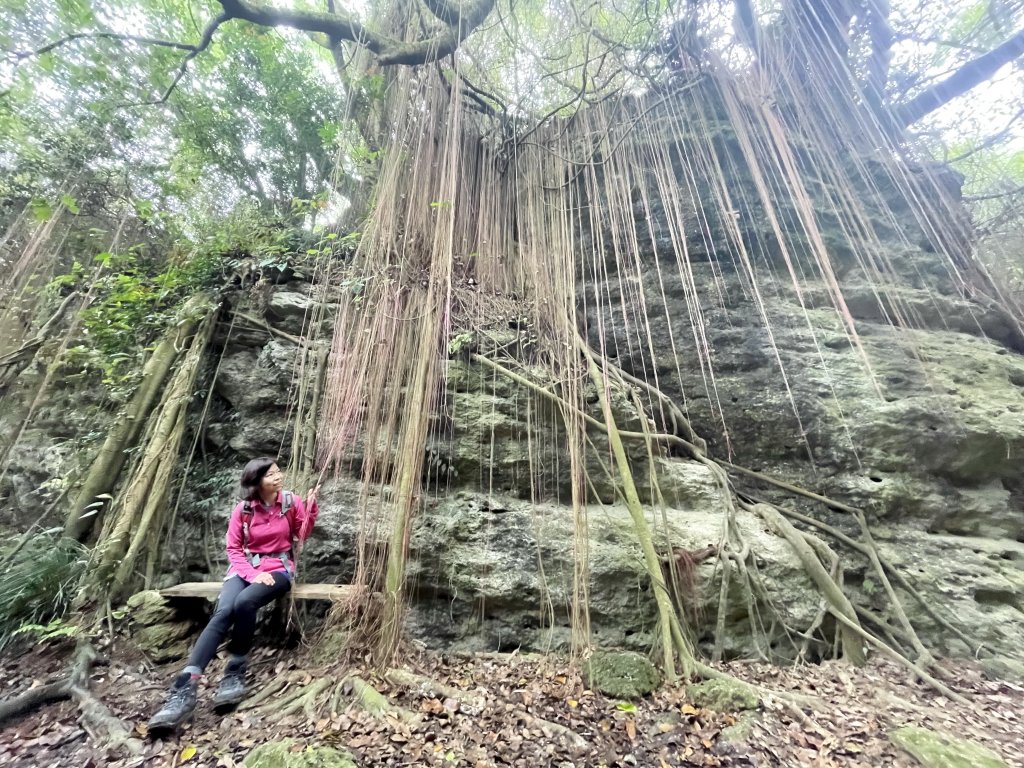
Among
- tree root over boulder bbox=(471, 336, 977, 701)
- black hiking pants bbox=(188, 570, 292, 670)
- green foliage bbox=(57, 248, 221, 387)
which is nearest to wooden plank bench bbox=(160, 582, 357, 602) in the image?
black hiking pants bbox=(188, 570, 292, 670)

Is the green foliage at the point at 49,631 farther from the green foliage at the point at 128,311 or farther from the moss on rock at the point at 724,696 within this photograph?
the moss on rock at the point at 724,696

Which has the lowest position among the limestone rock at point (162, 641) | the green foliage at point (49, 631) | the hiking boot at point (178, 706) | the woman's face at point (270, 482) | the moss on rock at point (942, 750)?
the moss on rock at point (942, 750)

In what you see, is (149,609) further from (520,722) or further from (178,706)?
(520,722)

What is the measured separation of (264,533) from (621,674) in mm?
1672

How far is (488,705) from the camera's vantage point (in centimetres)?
179

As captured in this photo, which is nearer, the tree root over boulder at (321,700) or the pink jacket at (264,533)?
the tree root over boulder at (321,700)

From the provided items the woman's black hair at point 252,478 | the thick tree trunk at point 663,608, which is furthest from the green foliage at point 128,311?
the thick tree trunk at point 663,608

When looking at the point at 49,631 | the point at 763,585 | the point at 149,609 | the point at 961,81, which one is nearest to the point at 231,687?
the point at 149,609

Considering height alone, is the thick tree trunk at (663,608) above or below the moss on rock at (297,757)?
above

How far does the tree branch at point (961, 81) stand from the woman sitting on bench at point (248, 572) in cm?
432

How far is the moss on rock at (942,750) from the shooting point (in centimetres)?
143

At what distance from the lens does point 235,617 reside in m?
1.84

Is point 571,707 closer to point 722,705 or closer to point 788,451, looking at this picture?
point 722,705

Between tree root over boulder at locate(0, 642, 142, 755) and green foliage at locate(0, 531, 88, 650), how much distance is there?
23 cm
